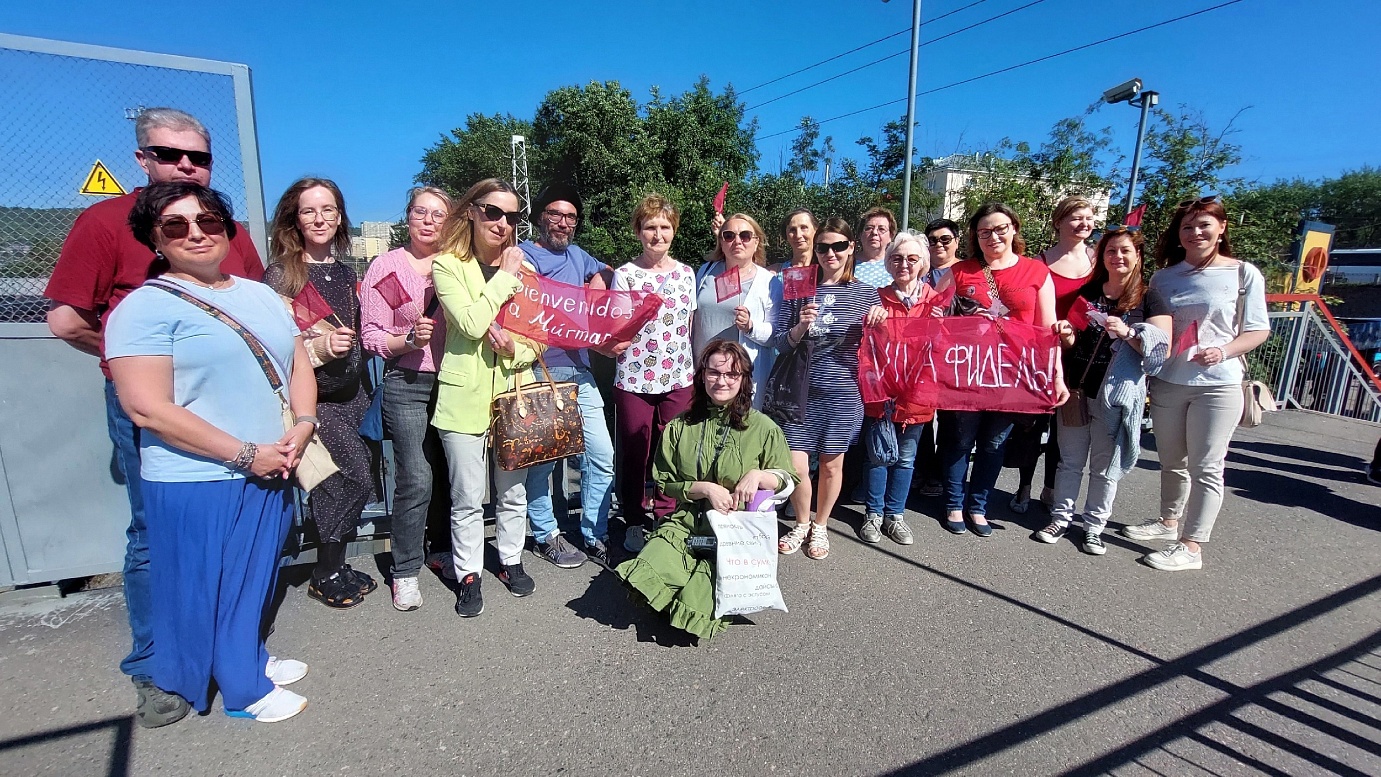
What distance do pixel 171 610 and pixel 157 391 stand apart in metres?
0.86

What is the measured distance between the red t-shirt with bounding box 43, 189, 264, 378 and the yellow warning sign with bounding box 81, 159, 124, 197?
753 millimetres

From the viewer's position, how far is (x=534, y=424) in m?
3.18

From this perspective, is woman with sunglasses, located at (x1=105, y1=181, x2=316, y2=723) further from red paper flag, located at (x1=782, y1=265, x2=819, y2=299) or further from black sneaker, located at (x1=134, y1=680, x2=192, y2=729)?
red paper flag, located at (x1=782, y1=265, x2=819, y2=299)

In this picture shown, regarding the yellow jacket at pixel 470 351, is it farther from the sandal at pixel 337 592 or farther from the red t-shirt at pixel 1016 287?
the red t-shirt at pixel 1016 287

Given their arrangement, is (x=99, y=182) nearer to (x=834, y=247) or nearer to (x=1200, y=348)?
(x=834, y=247)

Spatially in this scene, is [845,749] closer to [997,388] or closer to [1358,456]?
[997,388]

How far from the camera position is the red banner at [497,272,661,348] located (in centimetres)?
322

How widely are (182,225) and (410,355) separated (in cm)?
120

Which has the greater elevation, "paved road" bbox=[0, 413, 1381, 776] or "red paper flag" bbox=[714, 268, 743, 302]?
"red paper flag" bbox=[714, 268, 743, 302]

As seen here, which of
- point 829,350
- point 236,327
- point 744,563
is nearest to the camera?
point 236,327

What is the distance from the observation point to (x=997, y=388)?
4.04 metres

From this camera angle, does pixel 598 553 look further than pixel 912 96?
No

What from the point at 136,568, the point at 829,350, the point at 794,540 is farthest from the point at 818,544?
the point at 136,568

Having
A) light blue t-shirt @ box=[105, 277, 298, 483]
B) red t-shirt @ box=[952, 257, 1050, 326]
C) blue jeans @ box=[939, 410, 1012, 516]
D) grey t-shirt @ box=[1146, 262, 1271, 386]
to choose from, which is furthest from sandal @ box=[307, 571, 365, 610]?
grey t-shirt @ box=[1146, 262, 1271, 386]
